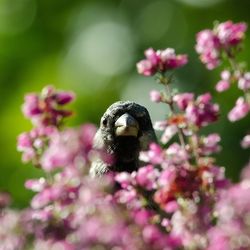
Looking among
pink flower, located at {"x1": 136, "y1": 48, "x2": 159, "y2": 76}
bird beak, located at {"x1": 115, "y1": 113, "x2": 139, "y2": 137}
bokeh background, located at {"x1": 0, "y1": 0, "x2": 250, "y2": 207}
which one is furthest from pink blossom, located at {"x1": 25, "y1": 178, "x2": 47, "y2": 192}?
bokeh background, located at {"x1": 0, "y1": 0, "x2": 250, "y2": 207}

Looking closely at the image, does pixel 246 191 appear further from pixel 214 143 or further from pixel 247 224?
pixel 214 143

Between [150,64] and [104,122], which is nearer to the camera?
[150,64]

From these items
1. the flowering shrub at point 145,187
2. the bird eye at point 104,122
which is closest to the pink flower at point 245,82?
the flowering shrub at point 145,187


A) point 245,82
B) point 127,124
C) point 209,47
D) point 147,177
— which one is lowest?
point 147,177

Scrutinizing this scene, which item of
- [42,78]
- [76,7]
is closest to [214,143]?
[42,78]

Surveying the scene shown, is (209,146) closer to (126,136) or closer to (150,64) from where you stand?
(150,64)

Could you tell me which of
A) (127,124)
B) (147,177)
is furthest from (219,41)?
(127,124)
